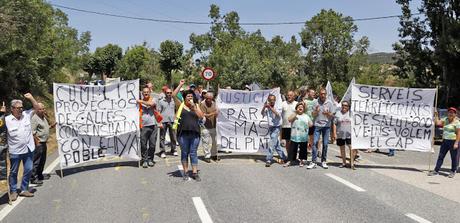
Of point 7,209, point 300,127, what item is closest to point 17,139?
point 7,209

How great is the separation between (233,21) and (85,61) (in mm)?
28650

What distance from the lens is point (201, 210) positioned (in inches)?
278

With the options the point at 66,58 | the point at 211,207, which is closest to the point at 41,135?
the point at 211,207

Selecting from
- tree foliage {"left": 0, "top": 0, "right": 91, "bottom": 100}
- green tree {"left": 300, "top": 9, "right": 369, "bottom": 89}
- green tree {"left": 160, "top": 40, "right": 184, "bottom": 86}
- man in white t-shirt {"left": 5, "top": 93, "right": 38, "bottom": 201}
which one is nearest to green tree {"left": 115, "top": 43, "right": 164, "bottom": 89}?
green tree {"left": 160, "top": 40, "right": 184, "bottom": 86}

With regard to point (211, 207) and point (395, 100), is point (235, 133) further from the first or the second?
point (211, 207)

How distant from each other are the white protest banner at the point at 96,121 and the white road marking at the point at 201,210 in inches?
137

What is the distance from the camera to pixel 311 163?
35.4 ft

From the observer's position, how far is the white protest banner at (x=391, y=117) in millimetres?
11078

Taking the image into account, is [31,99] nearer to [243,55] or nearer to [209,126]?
[209,126]

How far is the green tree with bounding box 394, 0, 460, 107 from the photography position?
2250cm

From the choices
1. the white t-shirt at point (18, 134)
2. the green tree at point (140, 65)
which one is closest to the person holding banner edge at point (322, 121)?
the white t-shirt at point (18, 134)

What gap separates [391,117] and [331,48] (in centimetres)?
4083

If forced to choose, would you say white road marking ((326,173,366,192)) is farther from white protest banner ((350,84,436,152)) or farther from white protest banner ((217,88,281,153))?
white protest banner ((217,88,281,153))

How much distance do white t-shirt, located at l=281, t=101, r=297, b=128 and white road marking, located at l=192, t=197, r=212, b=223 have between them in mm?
4182
